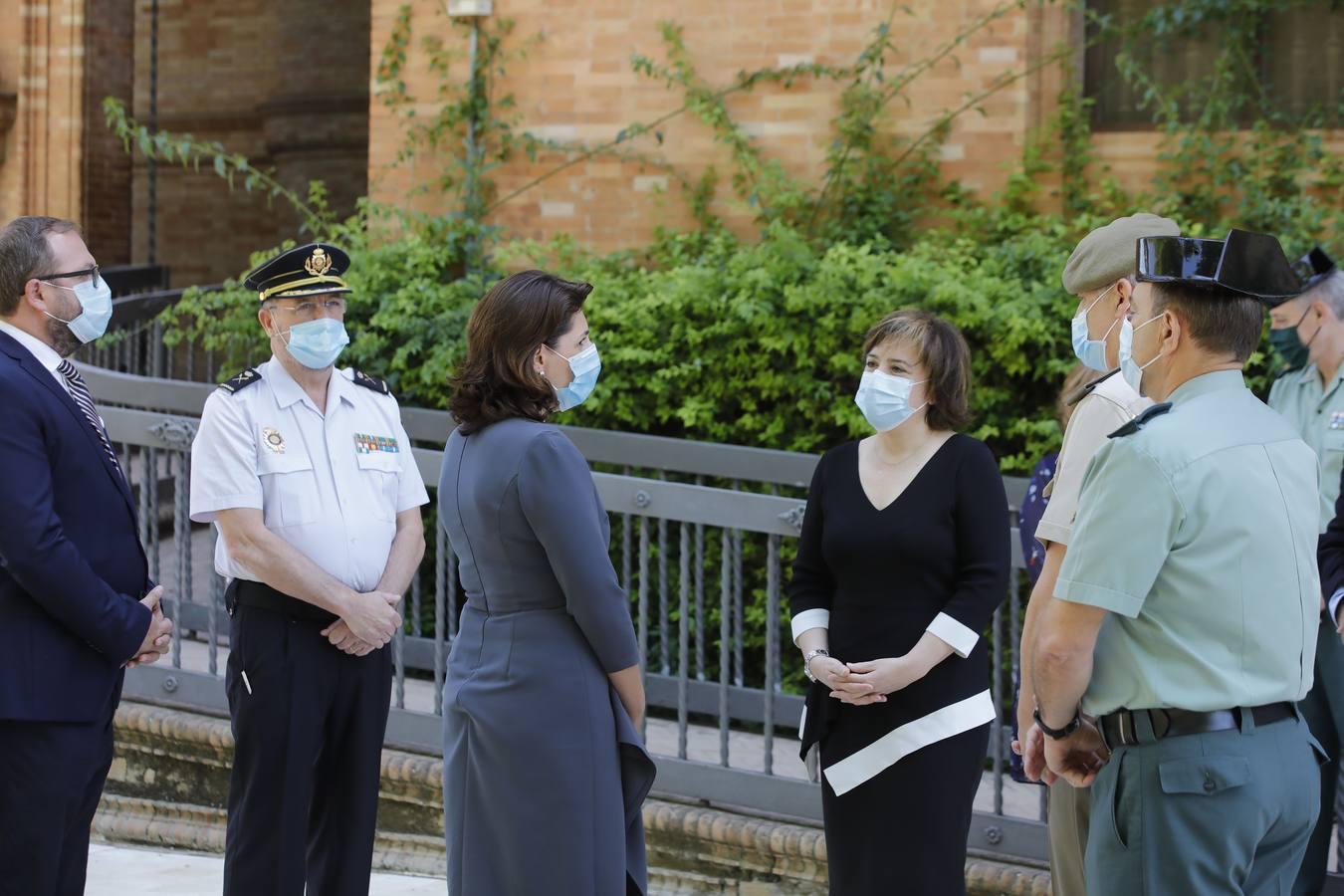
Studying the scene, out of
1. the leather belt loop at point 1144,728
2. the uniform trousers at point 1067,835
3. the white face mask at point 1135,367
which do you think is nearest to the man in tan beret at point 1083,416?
the uniform trousers at point 1067,835

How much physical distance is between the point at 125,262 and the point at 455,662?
10155mm

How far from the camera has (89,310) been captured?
3.72 metres

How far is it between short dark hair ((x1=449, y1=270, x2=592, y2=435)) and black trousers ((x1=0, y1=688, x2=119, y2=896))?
4.06 feet

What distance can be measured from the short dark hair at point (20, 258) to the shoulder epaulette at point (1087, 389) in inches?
102

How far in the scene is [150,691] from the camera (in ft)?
18.3

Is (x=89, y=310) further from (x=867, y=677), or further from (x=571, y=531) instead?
(x=867, y=677)

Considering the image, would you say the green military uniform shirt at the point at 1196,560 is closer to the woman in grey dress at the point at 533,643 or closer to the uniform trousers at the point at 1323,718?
the woman in grey dress at the point at 533,643

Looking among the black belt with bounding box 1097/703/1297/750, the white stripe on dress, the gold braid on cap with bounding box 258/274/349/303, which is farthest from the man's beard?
the black belt with bounding box 1097/703/1297/750

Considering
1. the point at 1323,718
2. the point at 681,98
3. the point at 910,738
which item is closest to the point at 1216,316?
the point at 910,738

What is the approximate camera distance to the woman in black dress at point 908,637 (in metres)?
3.49

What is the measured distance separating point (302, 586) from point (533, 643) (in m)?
0.84

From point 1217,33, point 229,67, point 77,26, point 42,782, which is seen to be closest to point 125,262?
point 77,26

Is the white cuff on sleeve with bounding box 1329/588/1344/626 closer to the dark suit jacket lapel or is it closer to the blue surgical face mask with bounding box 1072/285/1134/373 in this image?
the blue surgical face mask with bounding box 1072/285/1134/373

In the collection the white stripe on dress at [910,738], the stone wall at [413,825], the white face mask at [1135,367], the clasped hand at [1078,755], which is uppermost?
the white face mask at [1135,367]
